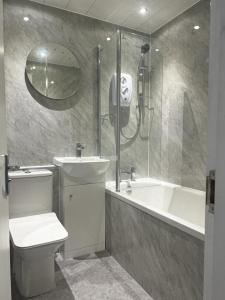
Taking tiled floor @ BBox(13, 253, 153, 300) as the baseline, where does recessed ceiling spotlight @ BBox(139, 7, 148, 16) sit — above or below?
above

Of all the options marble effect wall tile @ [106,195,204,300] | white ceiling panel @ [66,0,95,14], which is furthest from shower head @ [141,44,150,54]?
marble effect wall tile @ [106,195,204,300]

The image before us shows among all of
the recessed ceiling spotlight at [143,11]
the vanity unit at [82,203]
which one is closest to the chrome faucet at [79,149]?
the vanity unit at [82,203]

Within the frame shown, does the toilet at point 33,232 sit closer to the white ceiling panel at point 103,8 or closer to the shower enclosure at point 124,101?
the shower enclosure at point 124,101

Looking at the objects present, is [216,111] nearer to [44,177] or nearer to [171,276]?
[171,276]

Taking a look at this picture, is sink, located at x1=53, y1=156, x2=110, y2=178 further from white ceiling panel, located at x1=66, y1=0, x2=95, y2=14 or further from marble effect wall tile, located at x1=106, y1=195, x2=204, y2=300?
white ceiling panel, located at x1=66, y1=0, x2=95, y2=14

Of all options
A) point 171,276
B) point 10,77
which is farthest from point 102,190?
point 10,77

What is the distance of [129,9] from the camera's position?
2.30 metres

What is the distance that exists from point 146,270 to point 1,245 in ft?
3.72

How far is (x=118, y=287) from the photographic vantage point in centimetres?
175

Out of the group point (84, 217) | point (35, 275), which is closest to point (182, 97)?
point (84, 217)

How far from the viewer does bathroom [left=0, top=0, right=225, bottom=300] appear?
5.54ft

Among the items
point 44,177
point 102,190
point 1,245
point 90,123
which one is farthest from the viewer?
point 90,123

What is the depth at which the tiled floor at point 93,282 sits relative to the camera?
1.66 m

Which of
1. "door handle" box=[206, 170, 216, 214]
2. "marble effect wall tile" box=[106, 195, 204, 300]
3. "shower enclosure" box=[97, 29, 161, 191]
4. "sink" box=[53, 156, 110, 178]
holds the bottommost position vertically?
"marble effect wall tile" box=[106, 195, 204, 300]
